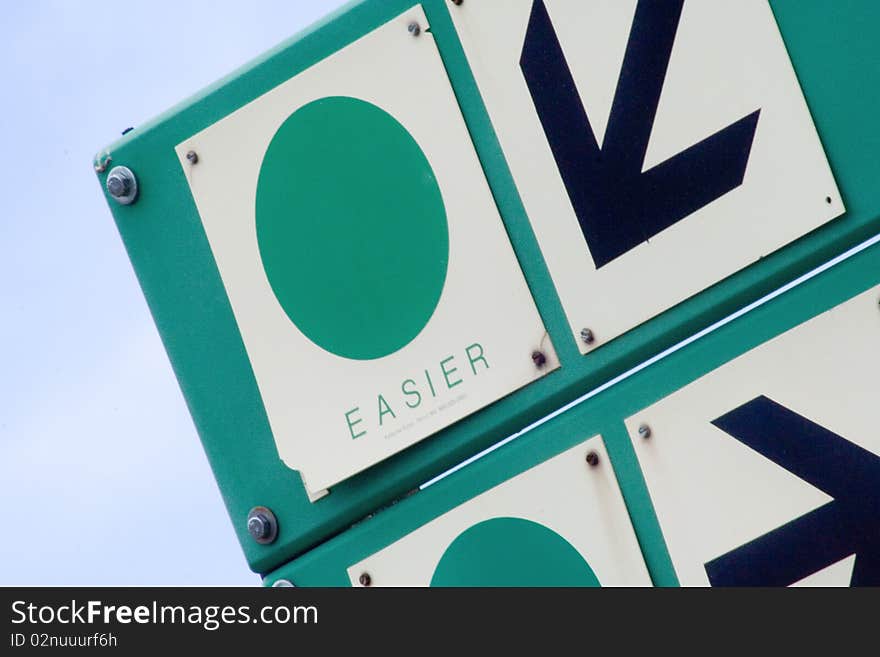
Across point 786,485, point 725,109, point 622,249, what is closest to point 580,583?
point 786,485

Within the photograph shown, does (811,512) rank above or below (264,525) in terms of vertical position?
below

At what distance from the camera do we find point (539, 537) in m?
2.49

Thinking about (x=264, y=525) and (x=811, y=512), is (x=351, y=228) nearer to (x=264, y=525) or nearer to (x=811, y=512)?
(x=264, y=525)

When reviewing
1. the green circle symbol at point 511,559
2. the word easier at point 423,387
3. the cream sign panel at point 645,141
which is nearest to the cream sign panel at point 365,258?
the word easier at point 423,387

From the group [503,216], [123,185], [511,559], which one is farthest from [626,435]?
[123,185]

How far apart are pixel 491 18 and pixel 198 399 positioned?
0.98 meters

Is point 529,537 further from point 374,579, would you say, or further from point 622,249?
point 622,249

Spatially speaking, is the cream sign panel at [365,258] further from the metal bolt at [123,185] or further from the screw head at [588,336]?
the metal bolt at [123,185]

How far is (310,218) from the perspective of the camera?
2.73 metres

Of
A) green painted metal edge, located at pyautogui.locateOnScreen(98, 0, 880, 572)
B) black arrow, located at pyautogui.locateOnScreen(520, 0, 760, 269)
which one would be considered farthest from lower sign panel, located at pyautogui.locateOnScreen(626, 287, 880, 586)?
black arrow, located at pyautogui.locateOnScreen(520, 0, 760, 269)

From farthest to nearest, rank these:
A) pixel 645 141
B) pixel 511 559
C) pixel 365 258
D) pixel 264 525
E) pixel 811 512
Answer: pixel 264 525 < pixel 365 258 < pixel 511 559 < pixel 645 141 < pixel 811 512

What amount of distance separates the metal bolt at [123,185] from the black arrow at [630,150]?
36.4 inches

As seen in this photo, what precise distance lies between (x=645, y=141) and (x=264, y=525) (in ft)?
3.52

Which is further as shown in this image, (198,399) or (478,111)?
(198,399)
